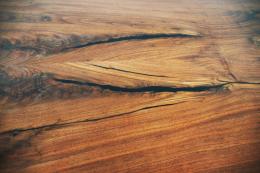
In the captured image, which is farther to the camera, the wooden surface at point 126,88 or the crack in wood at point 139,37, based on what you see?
the crack in wood at point 139,37

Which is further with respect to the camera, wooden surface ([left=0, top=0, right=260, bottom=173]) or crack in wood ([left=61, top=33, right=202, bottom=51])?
crack in wood ([left=61, top=33, right=202, bottom=51])

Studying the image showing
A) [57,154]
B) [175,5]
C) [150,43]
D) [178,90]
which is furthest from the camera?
[175,5]

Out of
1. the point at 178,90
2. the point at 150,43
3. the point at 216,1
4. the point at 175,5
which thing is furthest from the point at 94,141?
the point at 216,1

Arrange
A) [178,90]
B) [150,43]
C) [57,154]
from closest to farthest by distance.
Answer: [57,154] < [178,90] < [150,43]

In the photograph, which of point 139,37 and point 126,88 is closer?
point 126,88

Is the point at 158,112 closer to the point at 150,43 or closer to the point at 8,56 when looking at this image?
the point at 150,43

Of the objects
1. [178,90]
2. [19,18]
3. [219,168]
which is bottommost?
[219,168]

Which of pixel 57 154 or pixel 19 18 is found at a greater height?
pixel 19 18

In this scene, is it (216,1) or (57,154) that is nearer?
(57,154)
